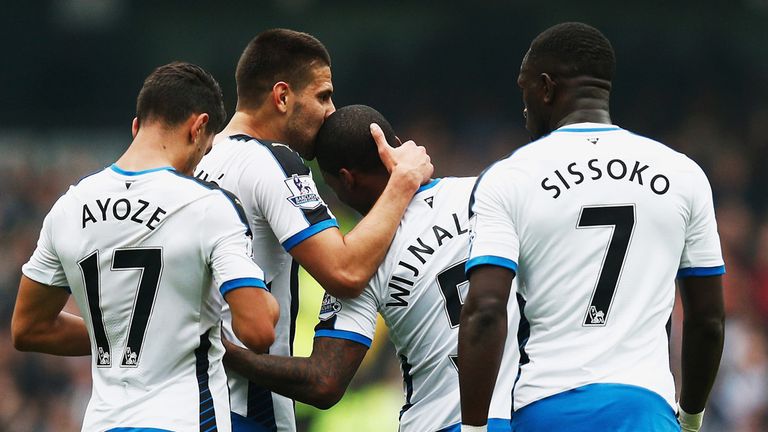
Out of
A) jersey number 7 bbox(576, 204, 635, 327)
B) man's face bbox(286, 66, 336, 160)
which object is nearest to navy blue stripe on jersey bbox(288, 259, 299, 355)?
man's face bbox(286, 66, 336, 160)

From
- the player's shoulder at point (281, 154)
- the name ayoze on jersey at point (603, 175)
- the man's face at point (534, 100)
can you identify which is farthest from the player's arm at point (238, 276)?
the man's face at point (534, 100)

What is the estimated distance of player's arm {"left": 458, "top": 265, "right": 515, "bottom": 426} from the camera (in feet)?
12.8

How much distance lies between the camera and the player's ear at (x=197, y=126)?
4301 mm

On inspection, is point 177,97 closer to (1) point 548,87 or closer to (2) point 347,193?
(2) point 347,193

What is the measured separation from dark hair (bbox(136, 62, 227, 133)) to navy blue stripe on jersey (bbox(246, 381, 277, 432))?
3.38 feet

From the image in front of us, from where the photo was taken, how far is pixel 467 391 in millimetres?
3902

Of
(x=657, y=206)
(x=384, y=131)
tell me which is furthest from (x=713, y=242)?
(x=384, y=131)

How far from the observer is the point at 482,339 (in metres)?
3.90

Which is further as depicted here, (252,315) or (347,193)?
(347,193)

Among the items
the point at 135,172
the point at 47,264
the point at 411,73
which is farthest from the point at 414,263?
the point at 411,73

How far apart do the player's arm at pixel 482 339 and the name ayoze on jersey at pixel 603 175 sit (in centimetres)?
34

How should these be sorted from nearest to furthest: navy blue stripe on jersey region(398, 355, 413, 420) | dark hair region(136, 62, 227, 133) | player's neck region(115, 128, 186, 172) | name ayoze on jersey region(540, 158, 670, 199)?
1. name ayoze on jersey region(540, 158, 670, 199)
2. player's neck region(115, 128, 186, 172)
3. dark hair region(136, 62, 227, 133)
4. navy blue stripe on jersey region(398, 355, 413, 420)

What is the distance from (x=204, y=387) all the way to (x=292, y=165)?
40.8 inches

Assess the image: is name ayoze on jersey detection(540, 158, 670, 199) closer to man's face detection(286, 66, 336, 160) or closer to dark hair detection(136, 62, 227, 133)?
dark hair detection(136, 62, 227, 133)
